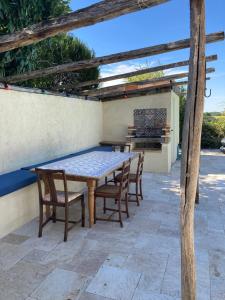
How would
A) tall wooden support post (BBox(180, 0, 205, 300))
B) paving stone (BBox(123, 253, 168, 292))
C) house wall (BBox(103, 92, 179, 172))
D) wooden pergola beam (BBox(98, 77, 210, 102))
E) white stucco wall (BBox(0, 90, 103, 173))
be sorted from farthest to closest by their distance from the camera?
1. wooden pergola beam (BBox(98, 77, 210, 102))
2. house wall (BBox(103, 92, 179, 172))
3. white stucco wall (BBox(0, 90, 103, 173))
4. paving stone (BBox(123, 253, 168, 292))
5. tall wooden support post (BBox(180, 0, 205, 300))

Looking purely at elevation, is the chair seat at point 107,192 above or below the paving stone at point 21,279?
above

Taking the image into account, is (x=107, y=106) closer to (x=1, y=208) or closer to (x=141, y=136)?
(x=141, y=136)

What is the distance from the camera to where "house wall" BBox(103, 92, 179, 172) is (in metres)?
7.20

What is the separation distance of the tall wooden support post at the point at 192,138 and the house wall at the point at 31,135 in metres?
2.50

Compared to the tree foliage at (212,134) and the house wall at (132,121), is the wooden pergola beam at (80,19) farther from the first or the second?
the tree foliage at (212,134)

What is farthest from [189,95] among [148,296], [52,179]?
[52,179]

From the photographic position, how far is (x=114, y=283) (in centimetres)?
242

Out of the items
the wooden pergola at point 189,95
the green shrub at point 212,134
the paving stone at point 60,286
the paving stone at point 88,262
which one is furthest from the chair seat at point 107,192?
the green shrub at point 212,134

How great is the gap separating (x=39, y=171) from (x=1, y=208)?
73 cm

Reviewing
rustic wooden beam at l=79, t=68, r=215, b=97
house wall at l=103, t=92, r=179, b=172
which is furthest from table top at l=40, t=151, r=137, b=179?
house wall at l=103, t=92, r=179, b=172

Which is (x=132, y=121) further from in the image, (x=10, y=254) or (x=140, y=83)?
(x=10, y=254)

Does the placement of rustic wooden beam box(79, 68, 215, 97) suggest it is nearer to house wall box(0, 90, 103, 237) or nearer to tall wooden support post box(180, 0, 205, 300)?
house wall box(0, 90, 103, 237)

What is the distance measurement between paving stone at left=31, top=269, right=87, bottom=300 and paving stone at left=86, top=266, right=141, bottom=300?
0.41 ft

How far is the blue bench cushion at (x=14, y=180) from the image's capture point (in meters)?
3.40
